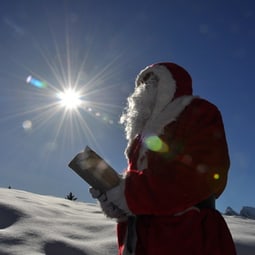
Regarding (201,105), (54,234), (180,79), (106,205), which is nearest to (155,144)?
(201,105)

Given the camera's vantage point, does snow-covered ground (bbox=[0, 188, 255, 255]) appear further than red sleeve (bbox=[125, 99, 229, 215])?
Yes

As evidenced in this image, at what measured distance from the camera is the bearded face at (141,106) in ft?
7.05

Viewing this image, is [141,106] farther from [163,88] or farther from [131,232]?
A: [131,232]

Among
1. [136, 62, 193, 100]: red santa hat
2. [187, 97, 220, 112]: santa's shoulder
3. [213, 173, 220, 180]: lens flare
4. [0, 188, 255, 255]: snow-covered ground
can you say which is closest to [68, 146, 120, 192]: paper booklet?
[213, 173, 220, 180]: lens flare

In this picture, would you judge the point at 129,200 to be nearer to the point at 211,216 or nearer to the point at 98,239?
the point at 211,216

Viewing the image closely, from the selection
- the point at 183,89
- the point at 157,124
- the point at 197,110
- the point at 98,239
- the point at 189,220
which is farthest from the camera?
the point at 98,239

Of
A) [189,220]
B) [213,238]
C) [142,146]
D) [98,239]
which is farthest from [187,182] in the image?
[98,239]

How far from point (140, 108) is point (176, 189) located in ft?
2.55

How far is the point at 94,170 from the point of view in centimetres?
152

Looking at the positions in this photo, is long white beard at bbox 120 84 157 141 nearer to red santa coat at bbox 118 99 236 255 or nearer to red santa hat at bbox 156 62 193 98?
red santa hat at bbox 156 62 193 98

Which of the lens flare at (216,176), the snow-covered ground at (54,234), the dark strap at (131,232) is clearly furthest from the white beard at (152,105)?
the snow-covered ground at (54,234)

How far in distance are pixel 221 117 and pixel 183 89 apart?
→ 0.37 m

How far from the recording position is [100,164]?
153 cm

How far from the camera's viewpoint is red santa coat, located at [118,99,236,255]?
1516 mm
